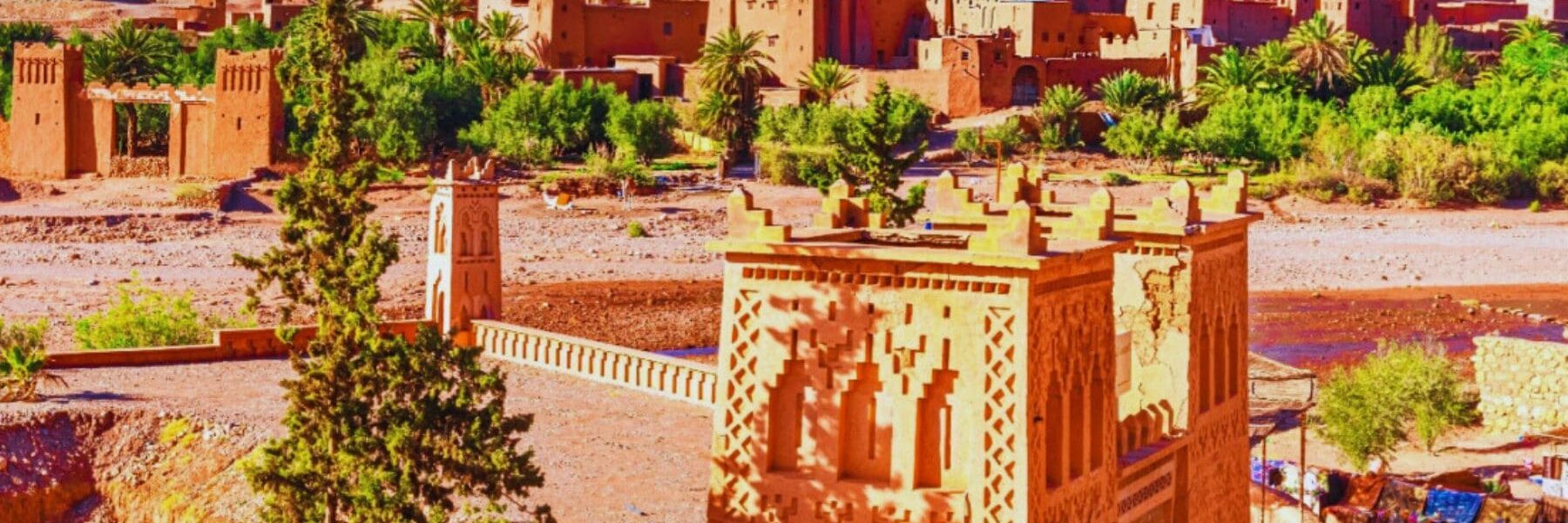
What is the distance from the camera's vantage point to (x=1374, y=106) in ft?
210

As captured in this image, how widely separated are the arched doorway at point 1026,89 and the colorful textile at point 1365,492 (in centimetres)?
3862

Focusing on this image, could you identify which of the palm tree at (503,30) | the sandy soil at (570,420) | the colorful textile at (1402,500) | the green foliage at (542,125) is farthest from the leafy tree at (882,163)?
the palm tree at (503,30)

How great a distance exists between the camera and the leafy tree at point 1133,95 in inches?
2420

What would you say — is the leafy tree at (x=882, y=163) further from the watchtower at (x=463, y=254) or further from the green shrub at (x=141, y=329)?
the green shrub at (x=141, y=329)

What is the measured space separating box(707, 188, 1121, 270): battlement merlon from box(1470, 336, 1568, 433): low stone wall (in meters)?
14.7

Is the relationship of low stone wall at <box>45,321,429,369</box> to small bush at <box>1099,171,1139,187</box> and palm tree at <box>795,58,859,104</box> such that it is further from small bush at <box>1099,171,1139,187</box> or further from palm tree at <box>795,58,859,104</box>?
palm tree at <box>795,58,859,104</box>

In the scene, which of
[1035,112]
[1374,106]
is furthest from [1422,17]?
[1035,112]

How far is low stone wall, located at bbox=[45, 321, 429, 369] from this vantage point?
2634 cm

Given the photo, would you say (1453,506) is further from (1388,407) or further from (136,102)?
(136,102)

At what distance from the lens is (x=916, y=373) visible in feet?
46.8

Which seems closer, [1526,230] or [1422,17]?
[1526,230]

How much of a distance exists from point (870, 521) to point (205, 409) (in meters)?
10.6

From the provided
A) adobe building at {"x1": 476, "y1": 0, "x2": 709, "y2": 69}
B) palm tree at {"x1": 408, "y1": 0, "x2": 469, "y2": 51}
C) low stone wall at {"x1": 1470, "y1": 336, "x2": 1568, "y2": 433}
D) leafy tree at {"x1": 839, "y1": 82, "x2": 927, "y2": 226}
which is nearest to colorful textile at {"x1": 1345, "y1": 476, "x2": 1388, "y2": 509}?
low stone wall at {"x1": 1470, "y1": 336, "x2": 1568, "y2": 433}

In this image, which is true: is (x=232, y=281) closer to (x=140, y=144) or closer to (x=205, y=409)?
(x=140, y=144)
